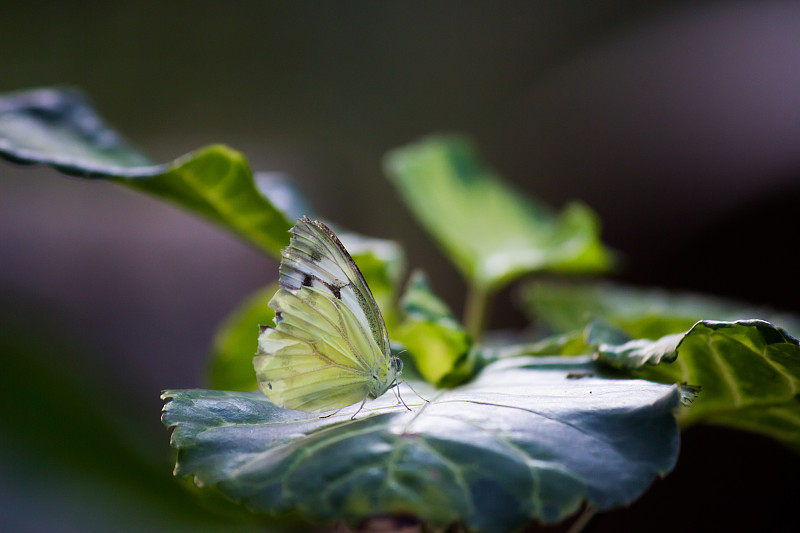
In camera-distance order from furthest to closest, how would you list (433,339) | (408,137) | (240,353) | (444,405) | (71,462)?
(408,137) → (71,462) → (240,353) → (433,339) → (444,405)

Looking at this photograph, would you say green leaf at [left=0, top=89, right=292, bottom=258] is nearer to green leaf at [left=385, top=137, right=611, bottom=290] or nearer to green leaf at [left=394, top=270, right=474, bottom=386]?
green leaf at [left=394, top=270, right=474, bottom=386]

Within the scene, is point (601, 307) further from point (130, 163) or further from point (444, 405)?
point (130, 163)

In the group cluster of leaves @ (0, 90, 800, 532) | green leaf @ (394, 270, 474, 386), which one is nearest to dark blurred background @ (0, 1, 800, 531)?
cluster of leaves @ (0, 90, 800, 532)

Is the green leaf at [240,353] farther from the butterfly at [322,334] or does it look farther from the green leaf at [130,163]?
the butterfly at [322,334]

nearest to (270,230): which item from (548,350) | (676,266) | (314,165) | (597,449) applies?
(548,350)

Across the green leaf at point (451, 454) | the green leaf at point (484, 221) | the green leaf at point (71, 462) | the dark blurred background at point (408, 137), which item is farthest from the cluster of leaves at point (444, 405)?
the dark blurred background at point (408, 137)

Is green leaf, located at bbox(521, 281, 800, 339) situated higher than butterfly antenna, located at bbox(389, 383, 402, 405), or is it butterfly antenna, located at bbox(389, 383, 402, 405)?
Answer: butterfly antenna, located at bbox(389, 383, 402, 405)

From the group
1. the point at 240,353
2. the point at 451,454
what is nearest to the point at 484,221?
the point at 240,353
